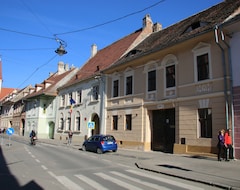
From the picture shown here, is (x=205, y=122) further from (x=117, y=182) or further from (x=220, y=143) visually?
(x=117, y=182)

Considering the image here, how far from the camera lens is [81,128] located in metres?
32.1

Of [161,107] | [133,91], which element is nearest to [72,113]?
[133,91]

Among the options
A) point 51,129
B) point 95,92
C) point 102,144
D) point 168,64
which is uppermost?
point 168,64

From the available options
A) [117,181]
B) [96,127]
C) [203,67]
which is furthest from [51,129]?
[117,181]

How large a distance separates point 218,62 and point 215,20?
3.09 m

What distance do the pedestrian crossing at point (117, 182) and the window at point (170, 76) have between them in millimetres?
10345

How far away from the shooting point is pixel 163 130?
21453 mm

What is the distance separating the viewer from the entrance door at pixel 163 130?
20578mm

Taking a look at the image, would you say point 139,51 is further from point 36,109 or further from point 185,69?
point 36,109

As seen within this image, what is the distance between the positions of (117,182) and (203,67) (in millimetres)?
11007

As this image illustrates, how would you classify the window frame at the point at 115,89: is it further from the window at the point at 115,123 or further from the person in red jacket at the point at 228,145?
the person in red jacket at the point at 228,145

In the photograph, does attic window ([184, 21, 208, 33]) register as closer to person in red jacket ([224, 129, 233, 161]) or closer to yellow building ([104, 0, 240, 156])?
yellow building ([104, 0, 240, 156])

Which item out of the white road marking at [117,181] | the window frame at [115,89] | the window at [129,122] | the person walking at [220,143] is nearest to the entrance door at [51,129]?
the window frame at [115,89]

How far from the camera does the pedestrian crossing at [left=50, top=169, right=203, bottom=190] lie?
8406 mm
